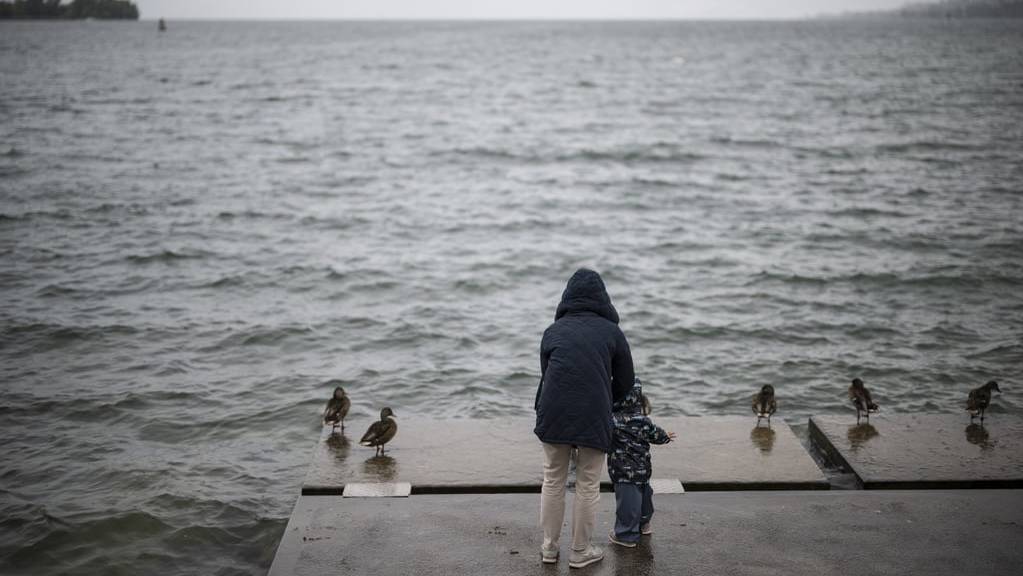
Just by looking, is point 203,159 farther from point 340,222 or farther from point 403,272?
point 403,272

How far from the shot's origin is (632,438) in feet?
18.9

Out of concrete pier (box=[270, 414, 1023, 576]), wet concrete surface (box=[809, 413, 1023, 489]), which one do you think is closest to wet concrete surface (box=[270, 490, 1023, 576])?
concrete pier (box=[270, 414, 1023, 576])

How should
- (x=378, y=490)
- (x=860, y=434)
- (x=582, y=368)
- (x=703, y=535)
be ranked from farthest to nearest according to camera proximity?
(x=860, y=434) → (x=378, y=490) → (x=703, y=535) → (x=582, y=368)

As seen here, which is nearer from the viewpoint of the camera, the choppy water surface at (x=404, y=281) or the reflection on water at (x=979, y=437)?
the reflection on water at (x=979, y=437)

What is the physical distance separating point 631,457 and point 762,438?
98.2 inches

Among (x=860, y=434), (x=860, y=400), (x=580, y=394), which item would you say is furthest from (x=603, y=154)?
(x=580, y=394)

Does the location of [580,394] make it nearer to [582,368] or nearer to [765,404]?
[582,368]

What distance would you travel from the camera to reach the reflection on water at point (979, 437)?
761 cm

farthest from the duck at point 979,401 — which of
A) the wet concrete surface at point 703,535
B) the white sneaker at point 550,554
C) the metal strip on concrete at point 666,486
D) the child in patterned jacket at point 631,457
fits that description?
the white sneaker at point 550,554

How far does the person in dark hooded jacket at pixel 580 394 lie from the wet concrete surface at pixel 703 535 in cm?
43

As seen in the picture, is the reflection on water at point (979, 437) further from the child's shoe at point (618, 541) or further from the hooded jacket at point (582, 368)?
the hooded jacket at point (582, 368)

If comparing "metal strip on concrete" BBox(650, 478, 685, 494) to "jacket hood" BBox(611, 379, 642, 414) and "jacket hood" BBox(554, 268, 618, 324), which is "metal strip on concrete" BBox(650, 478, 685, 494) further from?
"jacket hood" BBox(554, 268, 618, 324)

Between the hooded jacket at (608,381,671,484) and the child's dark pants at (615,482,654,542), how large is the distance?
2.8 inches

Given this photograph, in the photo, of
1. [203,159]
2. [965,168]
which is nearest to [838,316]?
[965,168]
